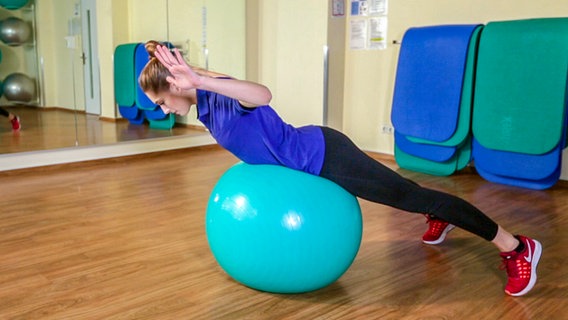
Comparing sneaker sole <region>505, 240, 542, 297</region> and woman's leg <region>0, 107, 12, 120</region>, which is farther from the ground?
woman's leg <region>0, 107, 12, 120</region>

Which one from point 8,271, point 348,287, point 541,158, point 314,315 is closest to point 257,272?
point 314,315

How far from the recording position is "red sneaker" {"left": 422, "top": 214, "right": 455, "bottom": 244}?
2.76m

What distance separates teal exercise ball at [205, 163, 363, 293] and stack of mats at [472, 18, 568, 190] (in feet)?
7.44

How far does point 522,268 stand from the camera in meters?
2.17

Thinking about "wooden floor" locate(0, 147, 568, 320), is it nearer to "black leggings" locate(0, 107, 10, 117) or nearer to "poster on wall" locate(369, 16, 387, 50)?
"black leggings" locate(0, 107, 10, 117)

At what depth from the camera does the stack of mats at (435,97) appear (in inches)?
164

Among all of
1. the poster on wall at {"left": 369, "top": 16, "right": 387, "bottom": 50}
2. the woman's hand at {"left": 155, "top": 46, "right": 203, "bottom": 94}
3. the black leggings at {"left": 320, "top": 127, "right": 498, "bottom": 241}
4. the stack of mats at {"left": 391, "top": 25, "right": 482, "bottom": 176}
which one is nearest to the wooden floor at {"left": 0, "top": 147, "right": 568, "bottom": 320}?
the black leggings at {"left": 320, "top": 127, "right": 498, "bottom": 241}

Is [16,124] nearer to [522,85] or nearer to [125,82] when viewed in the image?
[125,82]

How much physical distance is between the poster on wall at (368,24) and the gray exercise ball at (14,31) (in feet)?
9.62

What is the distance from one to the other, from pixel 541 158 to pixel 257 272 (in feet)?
8.74

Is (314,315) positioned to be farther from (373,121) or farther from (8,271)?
(373,121)

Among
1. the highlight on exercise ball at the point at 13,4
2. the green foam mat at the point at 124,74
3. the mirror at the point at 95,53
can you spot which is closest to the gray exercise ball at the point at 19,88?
the mirror at the point at 95,53

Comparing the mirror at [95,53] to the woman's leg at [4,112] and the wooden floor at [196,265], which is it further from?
the wooden floor at [196,265]

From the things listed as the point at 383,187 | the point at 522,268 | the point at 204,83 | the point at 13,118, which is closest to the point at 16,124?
the point at 13,118
